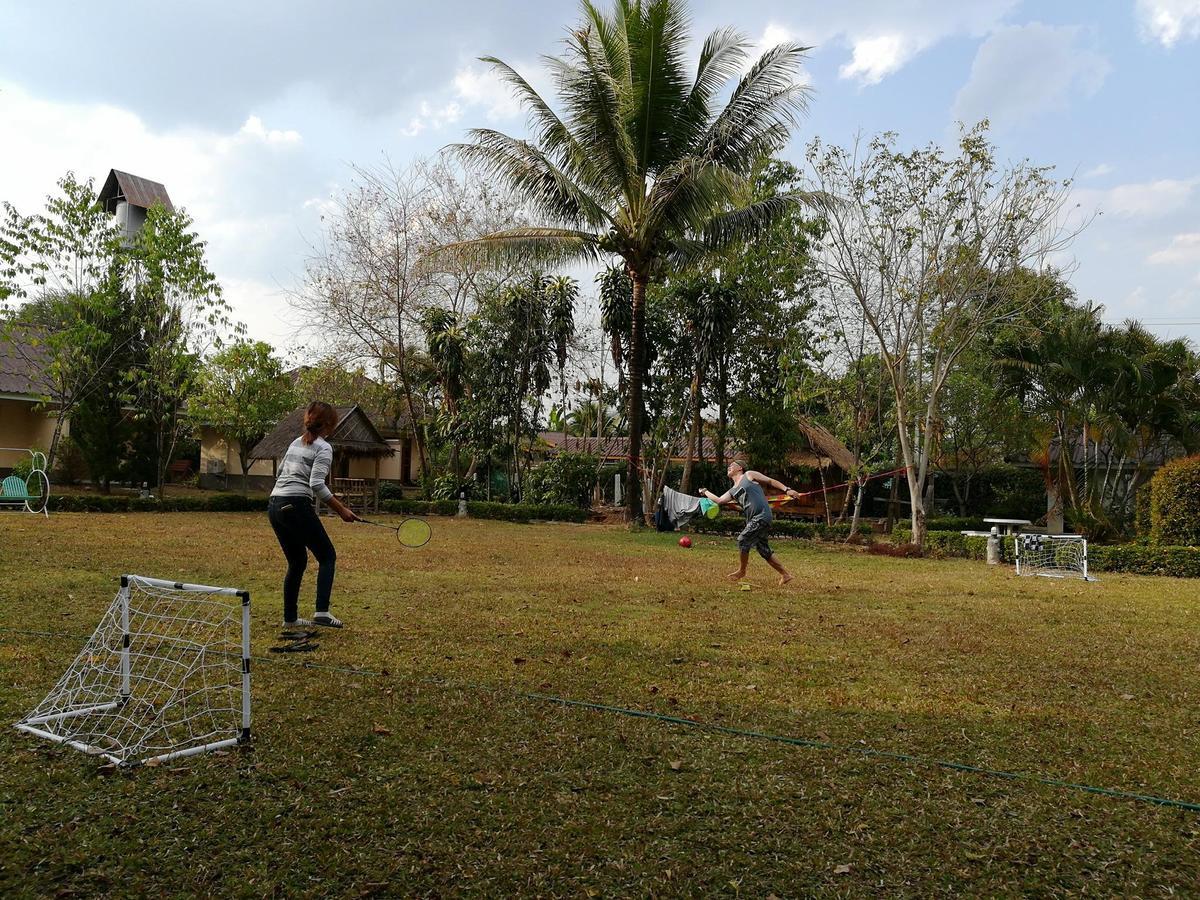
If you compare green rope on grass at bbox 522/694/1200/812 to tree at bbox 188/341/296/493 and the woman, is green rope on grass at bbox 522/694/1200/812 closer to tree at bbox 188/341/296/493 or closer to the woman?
the woman

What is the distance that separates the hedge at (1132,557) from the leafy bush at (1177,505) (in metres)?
0.49

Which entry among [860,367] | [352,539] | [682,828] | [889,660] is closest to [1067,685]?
[889,660]

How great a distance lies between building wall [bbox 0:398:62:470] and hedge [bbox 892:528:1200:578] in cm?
2837

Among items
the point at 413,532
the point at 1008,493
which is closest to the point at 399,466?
the point at 1008,493

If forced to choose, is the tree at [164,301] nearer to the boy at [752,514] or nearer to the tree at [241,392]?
the tree at [241,392]

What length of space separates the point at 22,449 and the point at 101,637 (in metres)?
27.4

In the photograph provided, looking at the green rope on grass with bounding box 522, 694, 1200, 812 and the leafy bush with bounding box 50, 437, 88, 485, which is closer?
the green rope on grass with bounding box 522, 694, 1200, 812

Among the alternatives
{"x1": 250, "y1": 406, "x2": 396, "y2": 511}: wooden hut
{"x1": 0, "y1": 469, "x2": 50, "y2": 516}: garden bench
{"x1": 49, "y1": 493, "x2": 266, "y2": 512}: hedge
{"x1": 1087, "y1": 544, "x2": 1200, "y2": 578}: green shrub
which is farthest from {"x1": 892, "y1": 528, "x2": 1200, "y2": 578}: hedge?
{"x1": 0, "y1": 469, "x2": 50, "y2": 516}: garden bench

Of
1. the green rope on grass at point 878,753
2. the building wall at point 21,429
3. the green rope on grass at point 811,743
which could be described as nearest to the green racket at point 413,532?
the green rope on grass at point 811,743

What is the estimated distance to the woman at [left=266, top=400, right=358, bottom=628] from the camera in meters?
7.21

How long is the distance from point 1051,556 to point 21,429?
32269mm

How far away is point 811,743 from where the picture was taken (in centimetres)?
481

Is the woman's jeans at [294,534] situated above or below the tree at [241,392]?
below

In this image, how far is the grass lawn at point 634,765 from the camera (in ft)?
10.9
